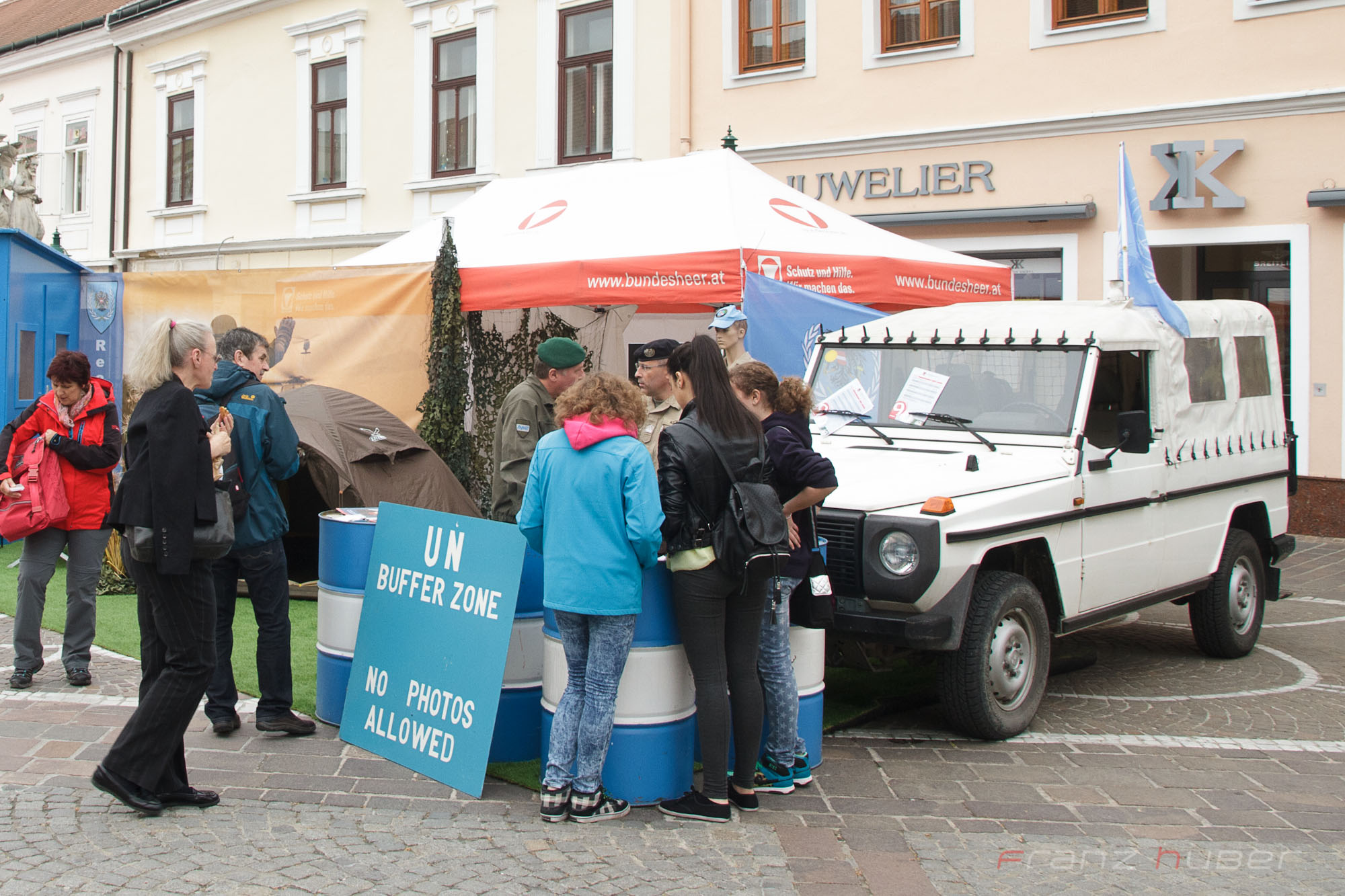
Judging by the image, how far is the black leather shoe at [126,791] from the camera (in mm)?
4664

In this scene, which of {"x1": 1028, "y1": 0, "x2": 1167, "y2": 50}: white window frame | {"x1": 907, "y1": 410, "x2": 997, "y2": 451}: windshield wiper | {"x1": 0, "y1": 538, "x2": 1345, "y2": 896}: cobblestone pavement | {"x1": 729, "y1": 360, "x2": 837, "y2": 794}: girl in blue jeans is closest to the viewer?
{"x1": 0, "y1": 538, "x2": 1345, "y2": 896}: cobblestone pavement

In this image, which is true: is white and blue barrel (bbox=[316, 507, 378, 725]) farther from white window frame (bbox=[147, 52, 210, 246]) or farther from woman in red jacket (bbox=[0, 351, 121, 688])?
white window frame (bbox=[147, 52, 210, 246])

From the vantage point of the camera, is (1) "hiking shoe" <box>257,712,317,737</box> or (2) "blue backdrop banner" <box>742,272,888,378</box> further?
(2) "blue backdrop banner" <box>742,272,888,378</box>

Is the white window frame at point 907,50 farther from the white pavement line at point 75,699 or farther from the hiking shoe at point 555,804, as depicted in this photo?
the hiking shoe at point 555,804

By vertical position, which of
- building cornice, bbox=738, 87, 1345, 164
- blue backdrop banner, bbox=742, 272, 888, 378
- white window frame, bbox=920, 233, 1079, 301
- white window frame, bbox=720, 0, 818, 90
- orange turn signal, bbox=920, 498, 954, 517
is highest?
white window frame, bbox=720, 0, 818, 90

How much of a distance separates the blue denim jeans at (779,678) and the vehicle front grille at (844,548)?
1.88 ft

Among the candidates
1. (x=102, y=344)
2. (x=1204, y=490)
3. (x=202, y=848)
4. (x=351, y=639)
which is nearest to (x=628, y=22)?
(x=102, y=344)

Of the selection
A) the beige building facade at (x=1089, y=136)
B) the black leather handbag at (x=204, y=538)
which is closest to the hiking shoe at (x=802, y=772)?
the black leather handbag at (x=204, y=538)

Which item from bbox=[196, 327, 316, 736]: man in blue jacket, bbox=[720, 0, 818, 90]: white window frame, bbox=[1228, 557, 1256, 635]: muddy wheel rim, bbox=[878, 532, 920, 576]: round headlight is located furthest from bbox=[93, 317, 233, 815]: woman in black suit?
bbox=[720, 0, 818, 90]: white window frame

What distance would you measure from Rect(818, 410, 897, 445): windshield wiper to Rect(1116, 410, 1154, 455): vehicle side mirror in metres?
1.09

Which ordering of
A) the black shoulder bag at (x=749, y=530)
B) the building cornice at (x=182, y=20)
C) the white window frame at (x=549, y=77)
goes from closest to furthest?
the black shoulder bag at (x=749, y=530) < the white window frame at (x=549, y=77) < the building cornice at (x=182, y=20)

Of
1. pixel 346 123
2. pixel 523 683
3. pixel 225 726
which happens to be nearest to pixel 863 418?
pixel 523 683

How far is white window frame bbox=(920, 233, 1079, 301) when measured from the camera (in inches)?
539

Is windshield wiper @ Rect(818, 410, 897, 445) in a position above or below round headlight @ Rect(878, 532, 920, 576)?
above
